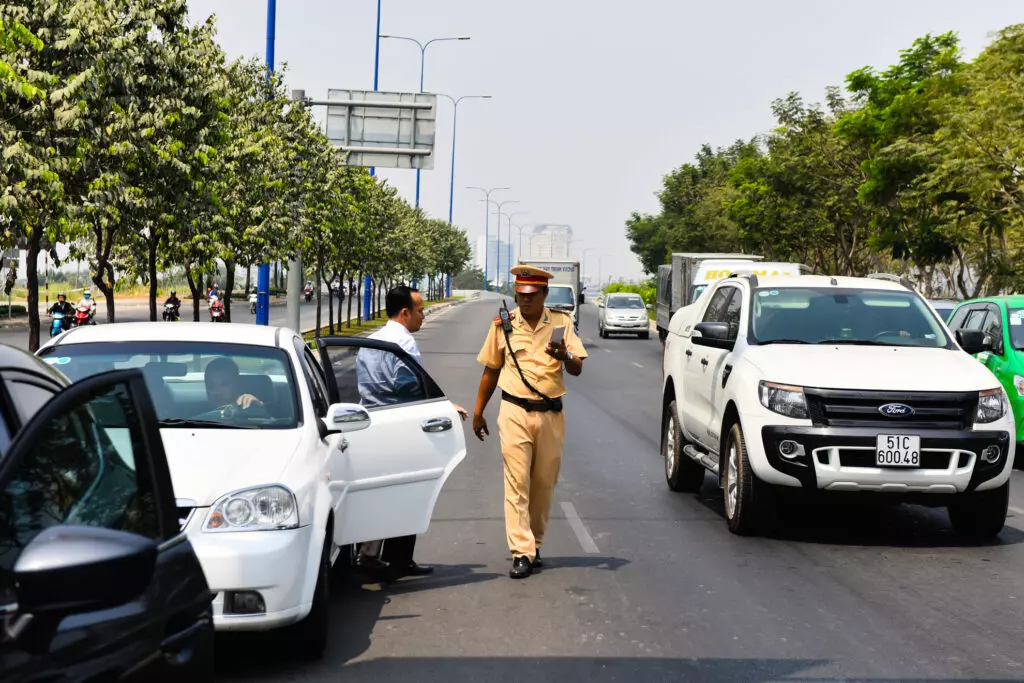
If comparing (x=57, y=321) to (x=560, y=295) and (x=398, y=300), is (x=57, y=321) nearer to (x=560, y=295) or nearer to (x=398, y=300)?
(x=560, y=295)

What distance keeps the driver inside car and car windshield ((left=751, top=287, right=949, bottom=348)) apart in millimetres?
4538

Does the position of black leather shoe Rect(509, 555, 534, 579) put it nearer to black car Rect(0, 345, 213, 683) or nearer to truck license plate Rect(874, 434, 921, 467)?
truck license plate Rect(874, 434, 921, 467)

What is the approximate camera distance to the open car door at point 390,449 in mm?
7188

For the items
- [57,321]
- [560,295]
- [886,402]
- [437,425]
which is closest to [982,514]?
[886,402]

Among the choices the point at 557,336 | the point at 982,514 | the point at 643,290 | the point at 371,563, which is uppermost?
the point at 557,336

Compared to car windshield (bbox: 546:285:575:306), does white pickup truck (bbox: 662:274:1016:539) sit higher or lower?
higher

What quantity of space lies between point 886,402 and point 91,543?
24.7 feet

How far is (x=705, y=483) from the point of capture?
1289 cm

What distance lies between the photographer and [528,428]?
844 cm

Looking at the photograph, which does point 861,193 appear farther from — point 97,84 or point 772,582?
point 772,582

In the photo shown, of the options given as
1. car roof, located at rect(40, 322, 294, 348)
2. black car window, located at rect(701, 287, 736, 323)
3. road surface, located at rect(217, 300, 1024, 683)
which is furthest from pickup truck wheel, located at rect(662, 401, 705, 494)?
car roof, located at rect(40, 322, 294, 348)

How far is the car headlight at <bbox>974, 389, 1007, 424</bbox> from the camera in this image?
9398 millimetres

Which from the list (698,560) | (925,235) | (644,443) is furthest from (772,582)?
(925,235)

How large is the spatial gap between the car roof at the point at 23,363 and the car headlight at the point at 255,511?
2.02 m
